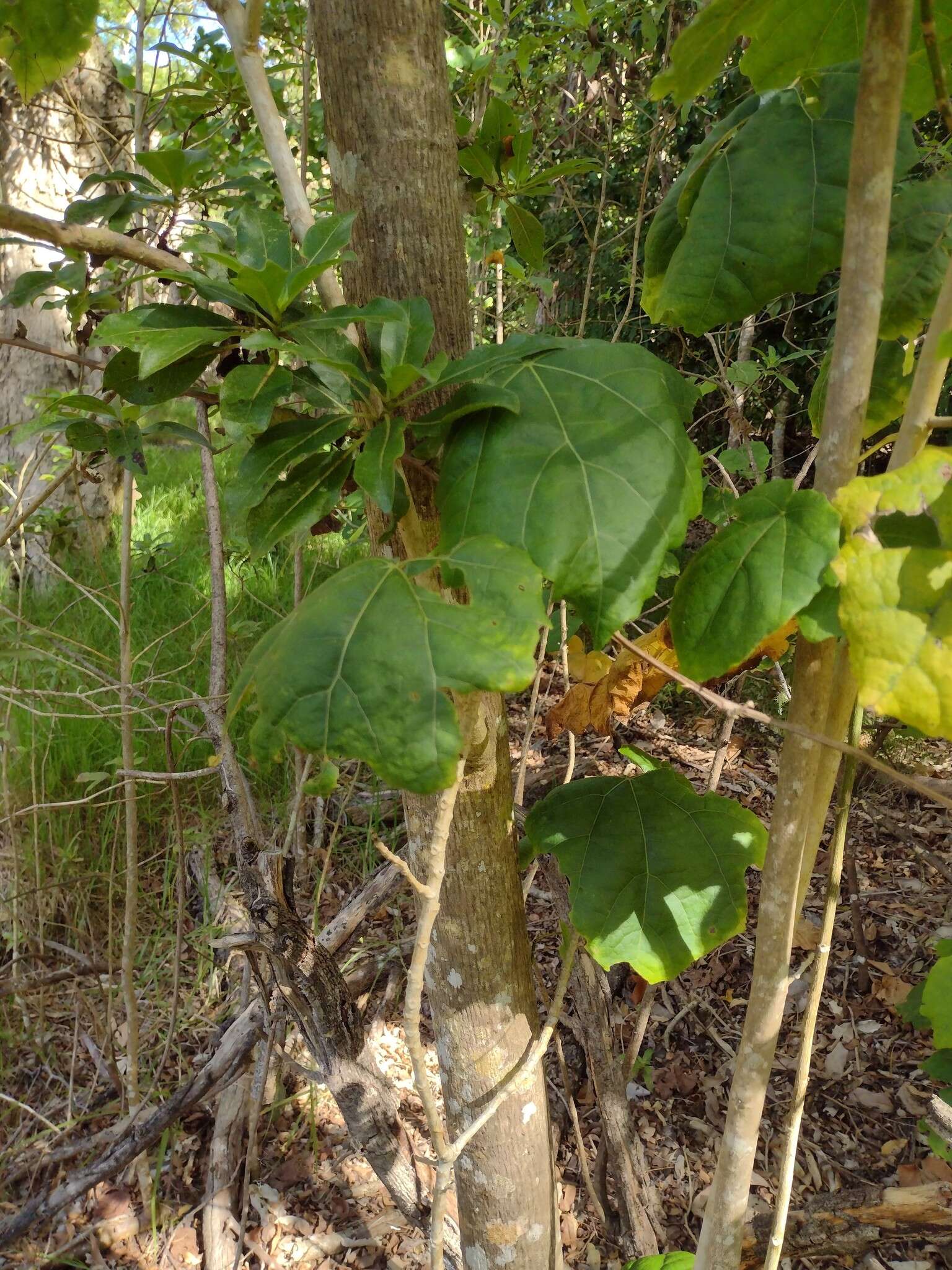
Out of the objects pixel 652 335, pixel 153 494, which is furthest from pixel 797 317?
pixel 153 494

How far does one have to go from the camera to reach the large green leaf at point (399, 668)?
2.17 feet

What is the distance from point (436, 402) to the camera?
3.02ft

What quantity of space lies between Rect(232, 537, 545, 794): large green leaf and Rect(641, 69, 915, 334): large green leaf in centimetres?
38

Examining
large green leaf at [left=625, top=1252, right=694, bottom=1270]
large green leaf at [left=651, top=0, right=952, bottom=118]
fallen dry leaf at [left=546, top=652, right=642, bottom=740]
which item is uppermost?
large green leaf at [left=651, top=0, right=952, bottom=118]

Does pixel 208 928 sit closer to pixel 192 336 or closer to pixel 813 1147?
pixel 813 1147

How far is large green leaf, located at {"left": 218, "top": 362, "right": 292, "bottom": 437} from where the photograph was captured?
30.4 inches

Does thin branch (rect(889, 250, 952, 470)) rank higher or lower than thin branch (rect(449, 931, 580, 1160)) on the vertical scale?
higher

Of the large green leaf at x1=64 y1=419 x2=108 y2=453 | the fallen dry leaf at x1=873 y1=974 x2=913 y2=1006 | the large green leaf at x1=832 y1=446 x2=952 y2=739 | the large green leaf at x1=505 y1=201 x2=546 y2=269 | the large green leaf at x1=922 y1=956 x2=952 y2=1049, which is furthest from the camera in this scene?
the fallen dry leaf at x1=873 y1=974 x2=913 y2=1006

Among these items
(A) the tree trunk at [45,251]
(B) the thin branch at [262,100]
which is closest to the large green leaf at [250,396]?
(B) the thin branch at [262,100]

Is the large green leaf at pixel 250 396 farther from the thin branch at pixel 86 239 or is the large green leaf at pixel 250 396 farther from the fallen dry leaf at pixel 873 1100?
the fallen dry leaf at pixel 873 1100

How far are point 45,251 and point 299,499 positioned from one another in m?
3.47

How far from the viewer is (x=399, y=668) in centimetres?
67

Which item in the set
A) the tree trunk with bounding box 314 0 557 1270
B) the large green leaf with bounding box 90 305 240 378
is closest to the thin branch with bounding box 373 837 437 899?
the tree trunk with bounding box 314 0 557 1270

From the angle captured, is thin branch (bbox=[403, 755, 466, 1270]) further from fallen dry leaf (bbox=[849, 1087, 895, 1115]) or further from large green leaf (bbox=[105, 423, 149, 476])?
fallen dry leaf (bbox=[849, 1087, 895, 1115])
